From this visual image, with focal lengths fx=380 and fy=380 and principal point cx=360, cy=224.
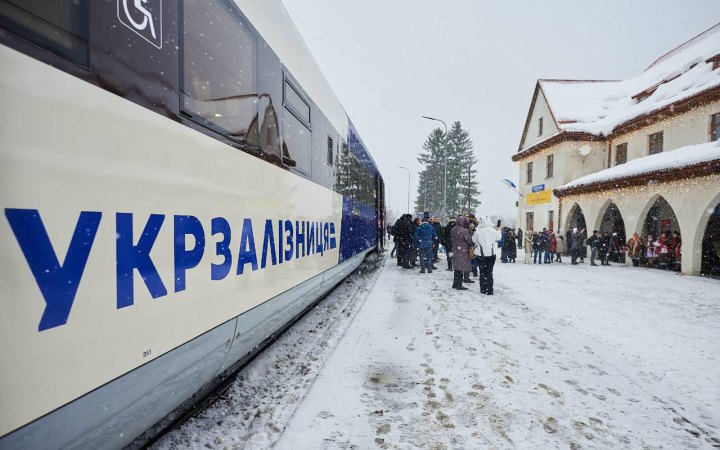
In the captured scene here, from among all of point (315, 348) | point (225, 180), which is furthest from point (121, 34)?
point (315, 348)

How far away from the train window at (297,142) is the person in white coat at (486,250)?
4522 mm

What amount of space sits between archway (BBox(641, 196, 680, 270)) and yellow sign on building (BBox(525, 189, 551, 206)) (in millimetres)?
5393

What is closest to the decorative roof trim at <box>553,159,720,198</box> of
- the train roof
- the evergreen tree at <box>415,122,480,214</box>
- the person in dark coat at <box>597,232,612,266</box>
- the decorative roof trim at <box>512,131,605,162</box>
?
the person in dark coat at <box>597,232,612,266</box>

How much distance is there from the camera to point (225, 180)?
253cm

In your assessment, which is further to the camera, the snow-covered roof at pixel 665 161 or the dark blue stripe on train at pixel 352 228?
the snow-covered roof at pixel 665 161

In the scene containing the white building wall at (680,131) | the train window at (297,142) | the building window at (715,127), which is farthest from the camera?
the white building wall at (680,131)

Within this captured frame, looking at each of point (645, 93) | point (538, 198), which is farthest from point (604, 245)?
point (645, 93)

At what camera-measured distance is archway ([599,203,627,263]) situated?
18.6 metres

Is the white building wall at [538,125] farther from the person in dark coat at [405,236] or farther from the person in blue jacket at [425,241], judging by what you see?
the person in blue jacket at [425,241]

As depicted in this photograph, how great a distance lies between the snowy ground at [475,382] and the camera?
106 inches

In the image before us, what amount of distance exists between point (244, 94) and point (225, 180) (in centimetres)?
78

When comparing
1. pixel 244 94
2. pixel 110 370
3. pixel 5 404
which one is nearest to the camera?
pixel 5 404

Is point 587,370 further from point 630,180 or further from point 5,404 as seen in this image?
point 630,180

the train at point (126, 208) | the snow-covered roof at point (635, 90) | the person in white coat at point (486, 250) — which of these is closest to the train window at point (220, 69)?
the train at point (126, 208)
